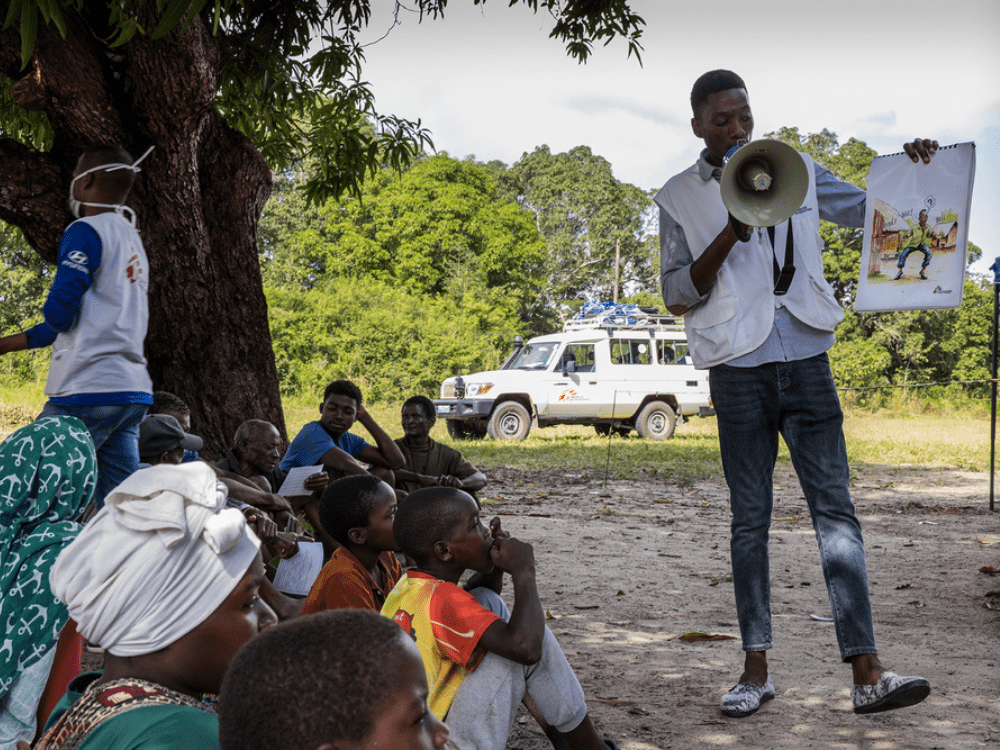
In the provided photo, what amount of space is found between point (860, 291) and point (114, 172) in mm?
2982

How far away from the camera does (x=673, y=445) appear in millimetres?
16781

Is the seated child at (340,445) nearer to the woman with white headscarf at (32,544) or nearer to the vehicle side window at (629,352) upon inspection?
the woman with white headscarf at (32,544)

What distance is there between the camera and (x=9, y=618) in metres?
2.55

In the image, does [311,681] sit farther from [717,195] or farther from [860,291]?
[860,291]

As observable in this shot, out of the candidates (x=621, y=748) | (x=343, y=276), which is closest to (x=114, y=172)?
(x=621, y=748)

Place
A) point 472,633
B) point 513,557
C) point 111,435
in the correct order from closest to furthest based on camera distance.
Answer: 1. point 472,633
2. point 513,557
3. point 111,435

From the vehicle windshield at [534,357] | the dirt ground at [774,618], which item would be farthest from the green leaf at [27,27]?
the vehicle windshield at [534,357]

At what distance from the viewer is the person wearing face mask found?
11.5 feet

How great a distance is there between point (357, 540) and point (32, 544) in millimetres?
995

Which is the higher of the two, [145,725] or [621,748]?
[145,725]

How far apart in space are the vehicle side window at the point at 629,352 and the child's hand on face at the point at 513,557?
616 inches

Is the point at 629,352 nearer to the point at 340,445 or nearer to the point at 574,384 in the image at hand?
the point at 574,384

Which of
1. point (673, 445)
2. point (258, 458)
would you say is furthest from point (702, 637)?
point (673, 445)

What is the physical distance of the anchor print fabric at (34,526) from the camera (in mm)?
2494
